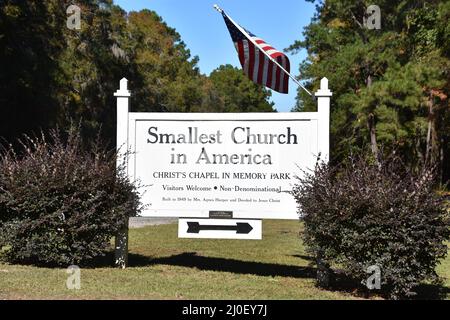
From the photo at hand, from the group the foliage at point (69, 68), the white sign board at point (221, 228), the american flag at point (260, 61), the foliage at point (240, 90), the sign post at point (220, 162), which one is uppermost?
the foliage at point (240, 90)

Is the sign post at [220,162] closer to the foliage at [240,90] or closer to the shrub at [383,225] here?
the shrub at [383,225]

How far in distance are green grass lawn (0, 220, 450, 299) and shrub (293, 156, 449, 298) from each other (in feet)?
2.04

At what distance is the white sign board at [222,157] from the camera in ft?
30.8

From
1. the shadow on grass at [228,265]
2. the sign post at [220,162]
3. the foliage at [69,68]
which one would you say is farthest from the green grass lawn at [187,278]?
the foliage at [69,68]

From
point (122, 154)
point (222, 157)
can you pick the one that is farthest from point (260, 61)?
point (122, 154)

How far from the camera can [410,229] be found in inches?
305

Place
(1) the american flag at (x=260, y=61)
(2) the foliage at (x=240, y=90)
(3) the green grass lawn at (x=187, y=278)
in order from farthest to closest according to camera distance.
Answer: (2) the foliage at (x=240, y=90)
(1) the american flag at (x=260, y=61)
(3) the green grass lawn at (x=187, y=278)

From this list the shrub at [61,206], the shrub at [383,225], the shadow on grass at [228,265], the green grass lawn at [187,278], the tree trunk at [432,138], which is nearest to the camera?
the green grass lawn at [187,278]

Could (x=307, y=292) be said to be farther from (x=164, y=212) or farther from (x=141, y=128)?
(x=141, y=128)

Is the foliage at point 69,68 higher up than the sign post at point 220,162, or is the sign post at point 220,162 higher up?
the foliage at point 69,68

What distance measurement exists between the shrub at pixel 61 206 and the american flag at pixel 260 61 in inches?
136

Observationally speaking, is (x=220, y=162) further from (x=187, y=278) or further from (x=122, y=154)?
(x=187, y=278)

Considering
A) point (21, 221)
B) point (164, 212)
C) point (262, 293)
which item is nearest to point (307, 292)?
point (262, 293)

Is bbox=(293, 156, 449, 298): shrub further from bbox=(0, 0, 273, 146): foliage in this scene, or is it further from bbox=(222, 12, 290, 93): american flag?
bbox=(0, 0, 273, 146): foliage
